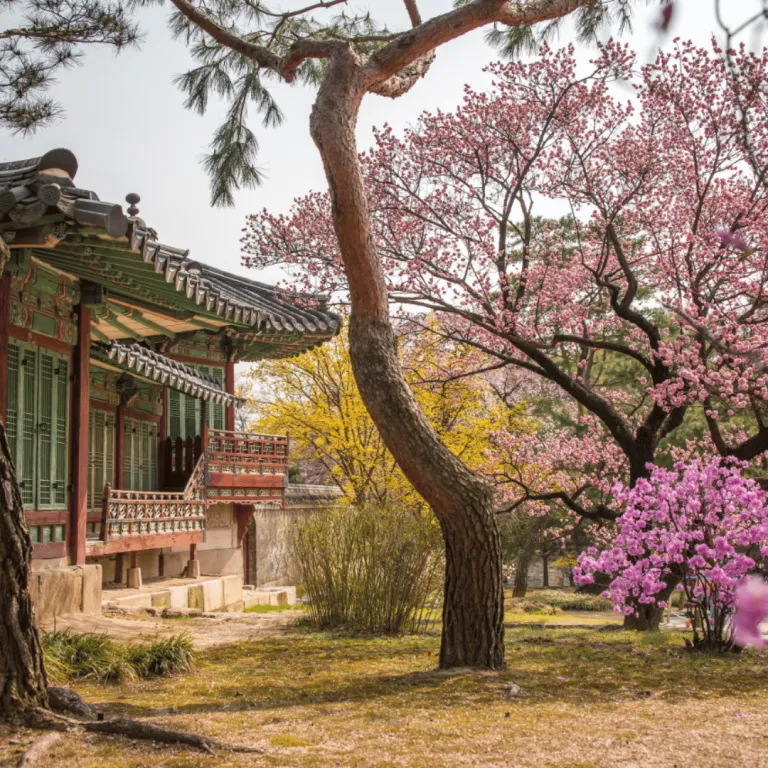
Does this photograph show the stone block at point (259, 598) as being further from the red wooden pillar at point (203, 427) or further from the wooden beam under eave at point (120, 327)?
the wooden beam under eave at point (120, 327)

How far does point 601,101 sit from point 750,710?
779cm

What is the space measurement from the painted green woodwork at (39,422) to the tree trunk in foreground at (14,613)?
161 inches

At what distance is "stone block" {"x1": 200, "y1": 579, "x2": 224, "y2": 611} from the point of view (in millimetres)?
12039

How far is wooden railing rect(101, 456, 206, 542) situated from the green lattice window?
1.26m

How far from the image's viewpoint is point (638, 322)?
974 centimetres

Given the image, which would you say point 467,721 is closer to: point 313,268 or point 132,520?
point 132,520

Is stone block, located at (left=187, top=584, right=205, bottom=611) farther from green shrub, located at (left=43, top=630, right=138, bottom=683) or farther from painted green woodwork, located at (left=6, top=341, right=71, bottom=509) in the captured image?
green shrub, located at (left=43, top=630, right=138, bottom=683)

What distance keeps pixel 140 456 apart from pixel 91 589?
520 centimetres

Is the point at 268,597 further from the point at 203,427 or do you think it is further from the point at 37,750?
the point at 37,750

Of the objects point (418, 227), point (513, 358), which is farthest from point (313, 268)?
point (513, 358)

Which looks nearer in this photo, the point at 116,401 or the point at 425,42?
the point at 425,42

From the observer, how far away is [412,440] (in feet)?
18.1

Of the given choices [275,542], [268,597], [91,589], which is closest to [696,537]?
[91,589]

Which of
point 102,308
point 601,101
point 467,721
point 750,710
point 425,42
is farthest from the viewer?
point 601,101
